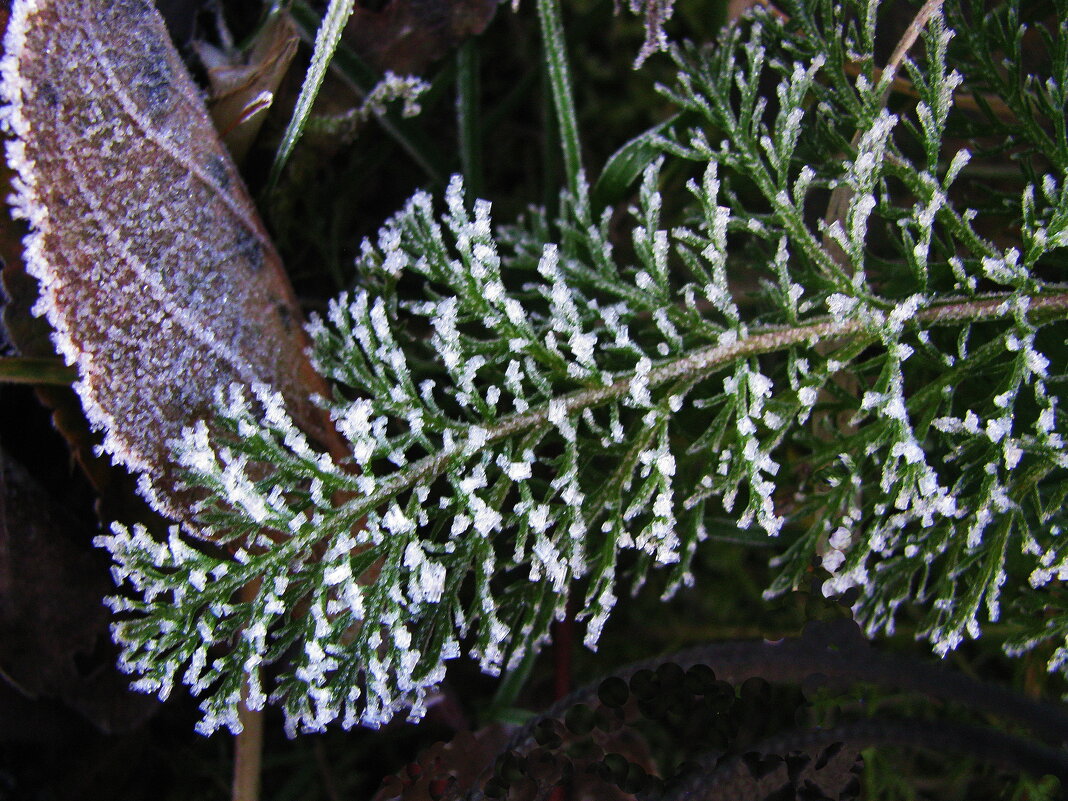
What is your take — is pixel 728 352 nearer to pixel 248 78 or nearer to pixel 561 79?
pixel 561 79

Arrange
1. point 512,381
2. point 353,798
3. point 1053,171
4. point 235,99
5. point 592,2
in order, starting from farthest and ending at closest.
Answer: point 592,2
point 353,798
point 1053,171
point 235,99
point 512,381

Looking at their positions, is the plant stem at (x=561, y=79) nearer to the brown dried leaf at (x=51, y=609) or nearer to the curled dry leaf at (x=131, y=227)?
the curled dry leaf at (x=131, y=227)

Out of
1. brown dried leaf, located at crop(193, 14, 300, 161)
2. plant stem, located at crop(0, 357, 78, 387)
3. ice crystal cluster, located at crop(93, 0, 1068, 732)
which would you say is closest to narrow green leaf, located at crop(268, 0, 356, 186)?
brown dried leaf, located at crop(193, 14, 300, 161)

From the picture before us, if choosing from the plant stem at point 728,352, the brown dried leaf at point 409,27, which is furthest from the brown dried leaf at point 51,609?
the brown dried leaf at point 409,27

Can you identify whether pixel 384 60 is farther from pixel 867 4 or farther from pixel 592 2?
pixel 867 4

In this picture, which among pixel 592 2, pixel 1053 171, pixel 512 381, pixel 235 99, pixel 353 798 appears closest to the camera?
pixel 512 381

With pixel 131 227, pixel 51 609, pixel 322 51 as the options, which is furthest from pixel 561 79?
pixel 51 609

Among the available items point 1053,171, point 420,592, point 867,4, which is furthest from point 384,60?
point 1053,171

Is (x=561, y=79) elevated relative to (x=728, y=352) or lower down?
elevated

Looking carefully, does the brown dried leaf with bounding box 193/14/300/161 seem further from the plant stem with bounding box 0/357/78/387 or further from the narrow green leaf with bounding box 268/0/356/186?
the plant stem with bounding box 0/357/78/387
